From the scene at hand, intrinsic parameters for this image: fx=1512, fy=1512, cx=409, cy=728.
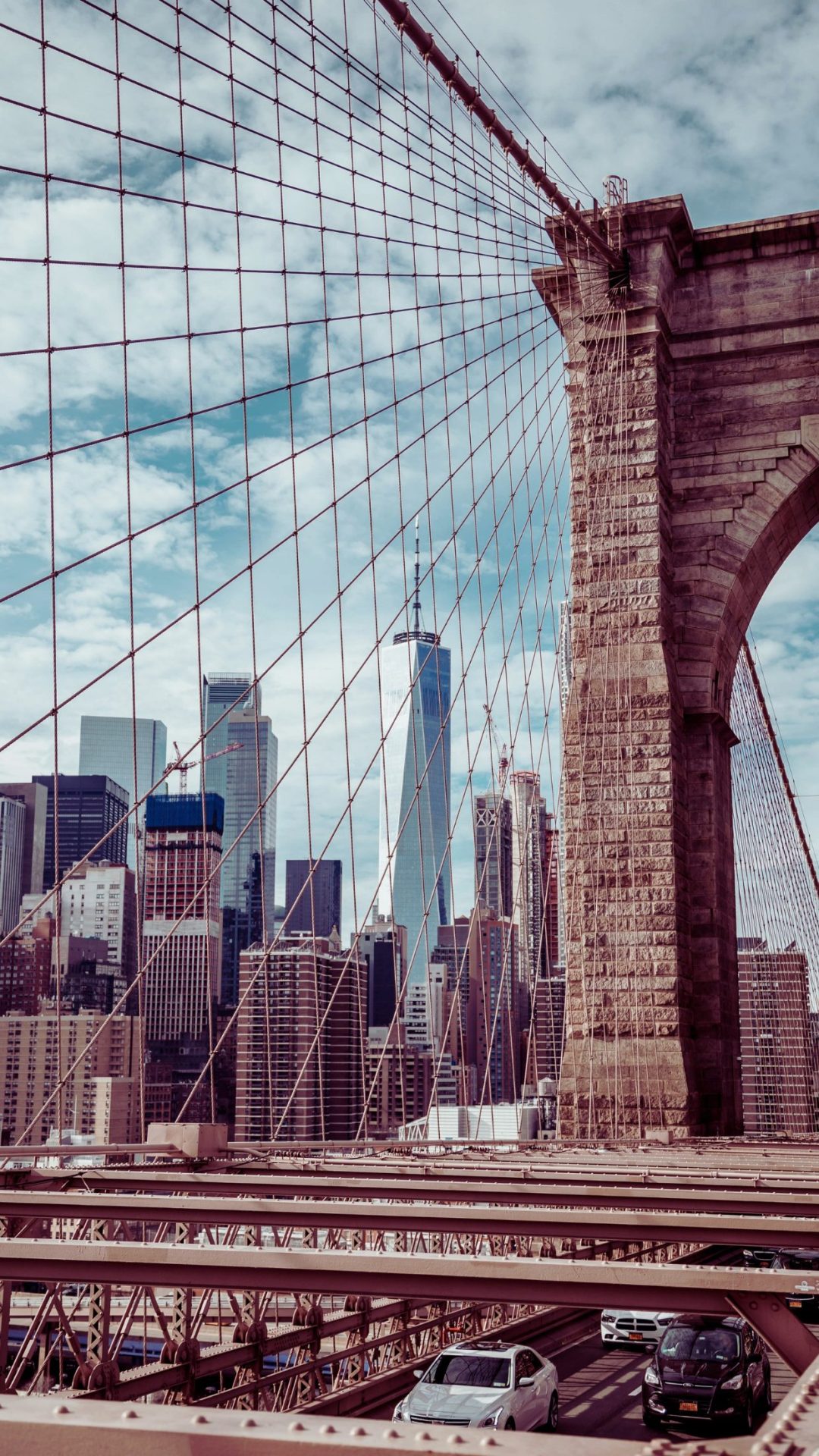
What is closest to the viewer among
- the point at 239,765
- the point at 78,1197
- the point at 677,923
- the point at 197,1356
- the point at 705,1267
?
the point at 705,1267

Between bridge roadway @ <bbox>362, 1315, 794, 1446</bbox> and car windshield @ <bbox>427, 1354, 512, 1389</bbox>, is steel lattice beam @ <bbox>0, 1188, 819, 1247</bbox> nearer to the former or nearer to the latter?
bridge roadway @ <bbox>362, 1315, 794, 1446</bbox>

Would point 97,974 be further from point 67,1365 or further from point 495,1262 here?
point 495,1262

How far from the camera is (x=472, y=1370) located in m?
7.71

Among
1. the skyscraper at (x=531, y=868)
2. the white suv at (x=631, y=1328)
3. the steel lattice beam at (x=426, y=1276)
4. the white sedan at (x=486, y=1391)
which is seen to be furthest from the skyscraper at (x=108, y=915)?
the steel lattice beam at (x=426, y=1276)

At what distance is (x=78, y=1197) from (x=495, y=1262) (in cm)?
212

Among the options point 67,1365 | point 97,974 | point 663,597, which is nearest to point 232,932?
point 97,974

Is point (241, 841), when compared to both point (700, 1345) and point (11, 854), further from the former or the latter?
point (700, 1345)

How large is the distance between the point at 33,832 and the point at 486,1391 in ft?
393

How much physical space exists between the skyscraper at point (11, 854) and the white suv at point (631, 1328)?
87.5 meters

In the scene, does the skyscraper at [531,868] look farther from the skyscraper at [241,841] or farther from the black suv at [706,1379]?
the skyscraper at [241,841]

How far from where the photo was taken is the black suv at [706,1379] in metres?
8.16

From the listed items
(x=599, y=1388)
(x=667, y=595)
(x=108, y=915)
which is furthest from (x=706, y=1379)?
(x=108, y=915)

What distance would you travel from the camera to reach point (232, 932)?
13600 centimetres

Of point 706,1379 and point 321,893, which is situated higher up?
point 321,893
